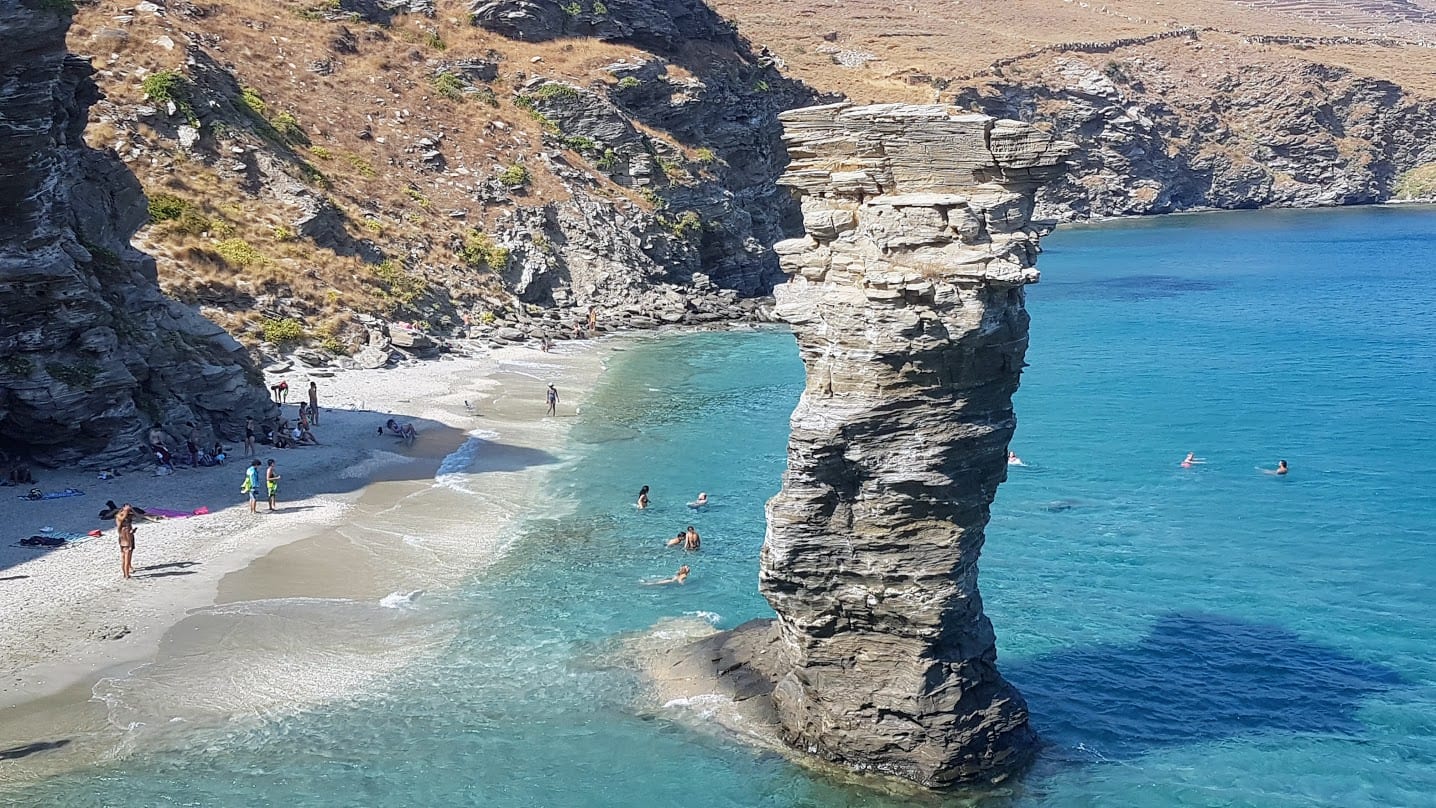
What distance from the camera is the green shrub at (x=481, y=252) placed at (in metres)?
69.7

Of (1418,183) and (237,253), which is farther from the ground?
(1418,183)

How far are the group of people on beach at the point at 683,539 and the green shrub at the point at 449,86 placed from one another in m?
50.3

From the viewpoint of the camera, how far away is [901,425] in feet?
63.8

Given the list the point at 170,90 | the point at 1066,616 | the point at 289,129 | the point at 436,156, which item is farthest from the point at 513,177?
the point at 1066,616

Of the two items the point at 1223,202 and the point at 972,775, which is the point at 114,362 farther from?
the point at 1223,202

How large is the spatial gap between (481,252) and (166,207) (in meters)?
18.8

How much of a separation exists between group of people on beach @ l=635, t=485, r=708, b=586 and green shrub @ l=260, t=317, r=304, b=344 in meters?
22.9

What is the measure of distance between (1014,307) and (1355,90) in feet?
557

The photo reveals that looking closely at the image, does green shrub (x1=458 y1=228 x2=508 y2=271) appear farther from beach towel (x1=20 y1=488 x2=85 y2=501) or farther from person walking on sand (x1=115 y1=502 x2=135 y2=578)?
person walking on sand (x1=115 y1=502 x2=135 y2=578)

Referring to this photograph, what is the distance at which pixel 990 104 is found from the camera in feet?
491

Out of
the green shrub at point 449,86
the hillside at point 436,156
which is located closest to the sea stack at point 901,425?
the hillside at point 436,156

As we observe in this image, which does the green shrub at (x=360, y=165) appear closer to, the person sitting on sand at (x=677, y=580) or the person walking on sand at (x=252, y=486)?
the person walking on sand at (x=252, y=486)

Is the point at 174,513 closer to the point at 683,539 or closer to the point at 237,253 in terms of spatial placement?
the point at 683,539

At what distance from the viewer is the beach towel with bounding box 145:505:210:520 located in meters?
33.3
